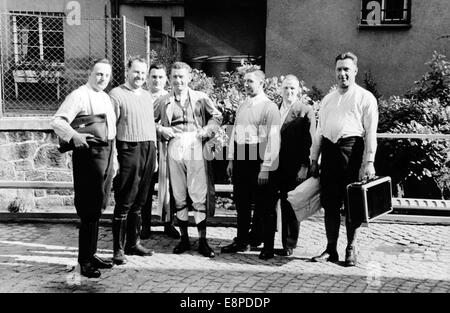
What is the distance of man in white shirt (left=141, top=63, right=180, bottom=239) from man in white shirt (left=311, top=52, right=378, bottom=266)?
1765 mm

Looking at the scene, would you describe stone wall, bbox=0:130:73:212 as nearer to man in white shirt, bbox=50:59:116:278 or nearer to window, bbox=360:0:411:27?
man in white shirt, bbox=50:59:116:278

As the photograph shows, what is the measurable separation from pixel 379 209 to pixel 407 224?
6.88 feet

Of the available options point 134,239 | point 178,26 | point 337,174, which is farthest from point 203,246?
point 178,26

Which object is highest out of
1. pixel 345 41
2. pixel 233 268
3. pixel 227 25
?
pixel 227 25

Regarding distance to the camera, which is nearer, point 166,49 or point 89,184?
point 89,184

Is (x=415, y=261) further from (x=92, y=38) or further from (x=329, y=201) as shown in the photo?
(x=92, y=38)

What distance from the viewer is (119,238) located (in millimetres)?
5512

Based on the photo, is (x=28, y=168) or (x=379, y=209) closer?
(x=379, y=209)

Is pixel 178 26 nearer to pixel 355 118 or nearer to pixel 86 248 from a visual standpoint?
pixel 355 118

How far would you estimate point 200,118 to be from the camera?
19.4ft

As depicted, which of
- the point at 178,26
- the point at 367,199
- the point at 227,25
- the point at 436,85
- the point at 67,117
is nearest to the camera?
the point at 67,117

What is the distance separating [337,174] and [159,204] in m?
2.01

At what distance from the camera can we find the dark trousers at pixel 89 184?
16.4 ft
